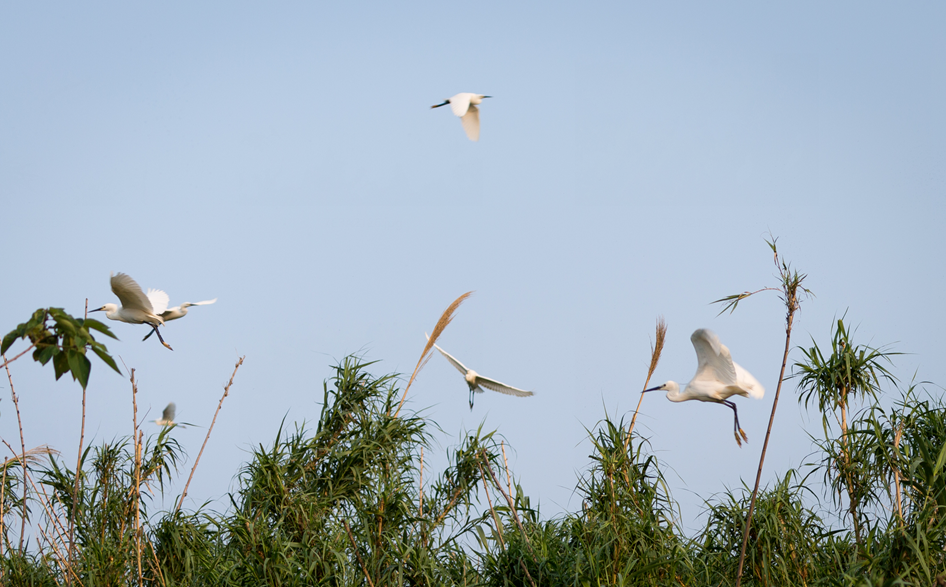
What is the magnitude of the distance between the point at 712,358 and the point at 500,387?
198 centimetres

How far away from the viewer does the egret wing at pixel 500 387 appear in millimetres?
7262

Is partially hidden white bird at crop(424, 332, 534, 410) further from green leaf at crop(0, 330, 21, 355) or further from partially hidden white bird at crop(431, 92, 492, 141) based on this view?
green leaf at crop(0, 330, 21, 355)

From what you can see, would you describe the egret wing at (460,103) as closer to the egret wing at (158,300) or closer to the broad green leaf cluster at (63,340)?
the egret wing at (158,300)

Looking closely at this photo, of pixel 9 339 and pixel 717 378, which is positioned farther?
pixel 717 378

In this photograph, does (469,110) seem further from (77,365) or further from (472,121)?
(77,365)

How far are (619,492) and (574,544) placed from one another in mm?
460

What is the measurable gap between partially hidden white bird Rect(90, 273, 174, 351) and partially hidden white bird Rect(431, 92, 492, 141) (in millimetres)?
3390

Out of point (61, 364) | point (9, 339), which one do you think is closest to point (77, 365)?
point (61, 364)

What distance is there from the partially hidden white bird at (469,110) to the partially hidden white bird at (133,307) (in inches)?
133

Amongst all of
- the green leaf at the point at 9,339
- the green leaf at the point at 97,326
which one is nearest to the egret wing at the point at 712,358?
the green leaf at the point at 97,326

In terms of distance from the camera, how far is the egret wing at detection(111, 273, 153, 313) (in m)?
6.18

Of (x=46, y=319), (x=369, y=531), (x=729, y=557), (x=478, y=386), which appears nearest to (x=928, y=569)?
(x=729, y=557)

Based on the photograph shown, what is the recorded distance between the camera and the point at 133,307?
6.76 m

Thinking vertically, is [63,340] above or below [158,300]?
below
